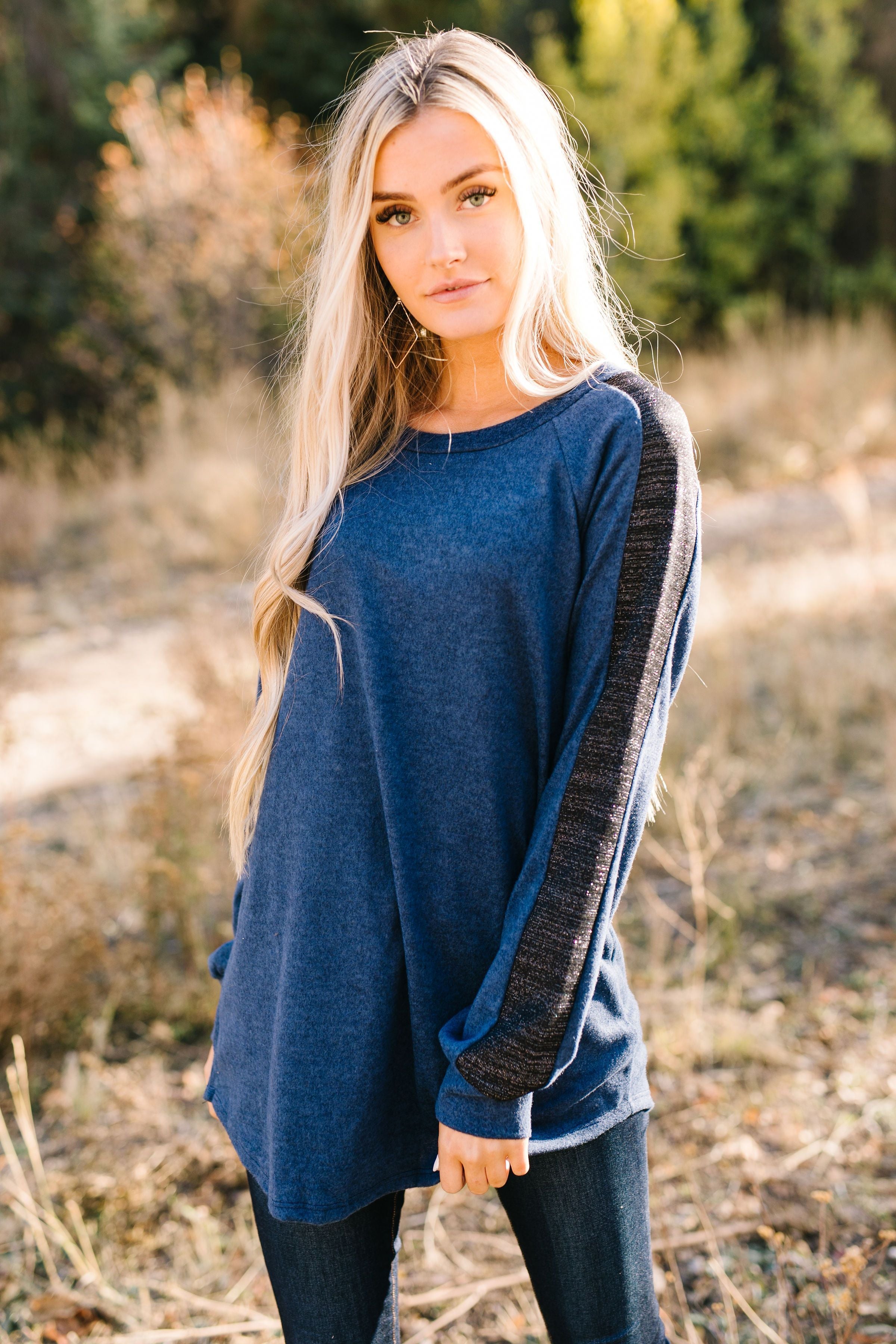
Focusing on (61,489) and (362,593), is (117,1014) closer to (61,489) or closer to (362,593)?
(362,593)

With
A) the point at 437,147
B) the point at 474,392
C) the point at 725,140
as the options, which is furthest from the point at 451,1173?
the point at 725,140

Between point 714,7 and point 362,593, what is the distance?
38.1 ft

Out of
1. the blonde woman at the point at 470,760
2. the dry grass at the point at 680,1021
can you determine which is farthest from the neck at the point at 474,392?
the dry grass at the point at 680,1021

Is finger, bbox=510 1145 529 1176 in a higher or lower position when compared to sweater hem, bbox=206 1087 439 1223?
higher

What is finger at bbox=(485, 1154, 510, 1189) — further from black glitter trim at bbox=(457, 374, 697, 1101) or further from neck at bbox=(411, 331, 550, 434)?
neck at bbox=(411, 331, 550, 434)

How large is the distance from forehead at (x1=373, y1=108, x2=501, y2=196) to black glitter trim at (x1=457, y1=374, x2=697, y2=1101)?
44cm

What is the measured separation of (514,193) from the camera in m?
1.24

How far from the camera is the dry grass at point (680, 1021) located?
200 centimetres

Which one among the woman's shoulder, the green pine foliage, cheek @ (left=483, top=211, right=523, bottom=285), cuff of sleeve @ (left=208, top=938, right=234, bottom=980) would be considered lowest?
cuff of sleeve @ (left=208, top=938, right=234, bottom=980)

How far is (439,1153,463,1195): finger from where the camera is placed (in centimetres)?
111

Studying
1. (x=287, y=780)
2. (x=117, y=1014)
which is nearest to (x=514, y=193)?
(x=287, y=780)

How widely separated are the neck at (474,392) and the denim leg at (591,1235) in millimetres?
874

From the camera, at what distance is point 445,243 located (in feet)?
4.08

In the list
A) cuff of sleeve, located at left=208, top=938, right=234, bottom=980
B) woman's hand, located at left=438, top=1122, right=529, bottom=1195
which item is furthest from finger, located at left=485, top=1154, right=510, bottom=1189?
cuff of sleeve, located at left=208, top=938, right=234, bottom=980
